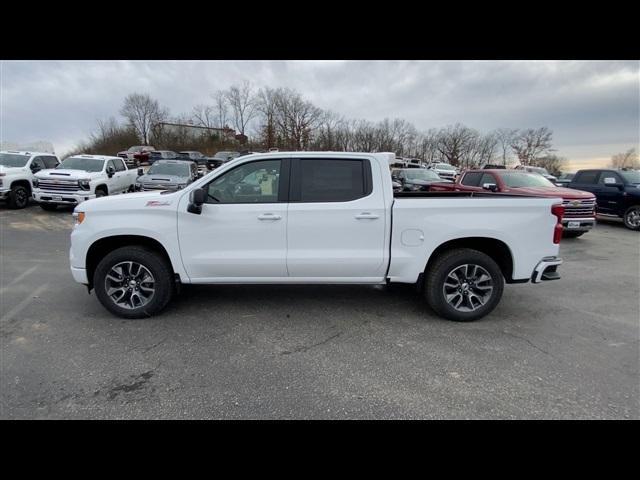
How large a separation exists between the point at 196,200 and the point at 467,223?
9.81 feet

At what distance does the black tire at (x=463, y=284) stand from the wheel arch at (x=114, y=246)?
302 centimetres

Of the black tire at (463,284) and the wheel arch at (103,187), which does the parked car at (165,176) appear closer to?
the wheel arch at (103,187)

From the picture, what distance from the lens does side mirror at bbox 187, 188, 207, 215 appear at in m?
3.57

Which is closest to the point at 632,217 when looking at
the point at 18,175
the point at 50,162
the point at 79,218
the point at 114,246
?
the point at 114,246

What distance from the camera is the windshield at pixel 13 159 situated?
12109 mm

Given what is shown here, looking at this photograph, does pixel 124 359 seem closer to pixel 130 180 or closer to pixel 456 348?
pixel 456 348

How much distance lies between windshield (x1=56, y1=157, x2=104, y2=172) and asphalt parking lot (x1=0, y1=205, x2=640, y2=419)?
8386mm

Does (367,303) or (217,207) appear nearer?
(217,207)

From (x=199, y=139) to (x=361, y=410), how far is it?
58.7m

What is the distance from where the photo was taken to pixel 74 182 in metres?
11.0

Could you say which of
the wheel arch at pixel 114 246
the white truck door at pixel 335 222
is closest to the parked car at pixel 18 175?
the wheel arch at pixel 114 246

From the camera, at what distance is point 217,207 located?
3783 millimetres

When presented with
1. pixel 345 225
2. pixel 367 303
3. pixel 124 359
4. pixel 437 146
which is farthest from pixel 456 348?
pixel 437 146

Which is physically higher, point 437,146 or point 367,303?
point 437,146
